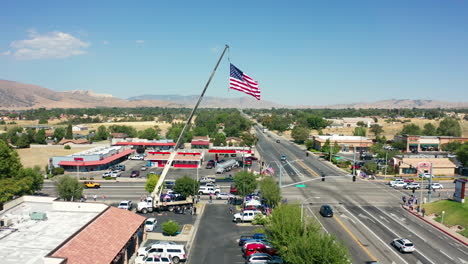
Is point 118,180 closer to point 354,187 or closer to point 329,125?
point 354,187

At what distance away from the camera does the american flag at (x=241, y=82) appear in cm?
2694

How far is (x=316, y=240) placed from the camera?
2052cm

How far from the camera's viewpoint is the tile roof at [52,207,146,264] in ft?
68.5

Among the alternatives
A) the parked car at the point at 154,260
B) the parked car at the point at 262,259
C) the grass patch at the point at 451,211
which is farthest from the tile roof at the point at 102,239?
the grass patch at the point at 451,211

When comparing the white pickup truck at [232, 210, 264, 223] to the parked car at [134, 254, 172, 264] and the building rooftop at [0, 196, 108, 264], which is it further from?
the building rooftop at [0, 196, 108, 264]

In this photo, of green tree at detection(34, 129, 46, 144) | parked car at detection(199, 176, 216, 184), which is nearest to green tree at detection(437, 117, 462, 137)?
parked car at detection(199, 176, 216, 184)

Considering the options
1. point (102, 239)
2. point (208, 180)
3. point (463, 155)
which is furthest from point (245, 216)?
point (463, 155)

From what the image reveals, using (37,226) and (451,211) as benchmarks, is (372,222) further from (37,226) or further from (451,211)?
(37,226)

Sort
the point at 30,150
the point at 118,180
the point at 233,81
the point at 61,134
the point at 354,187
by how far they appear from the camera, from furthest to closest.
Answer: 1. the point at 61,134
2. the point at 30,150
3. the point at 118,180
4. the point at 354,187
5. the point at 233,81

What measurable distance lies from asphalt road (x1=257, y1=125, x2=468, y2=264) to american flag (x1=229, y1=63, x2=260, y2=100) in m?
8.90

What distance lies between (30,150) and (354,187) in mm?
90245

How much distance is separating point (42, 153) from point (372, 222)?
287 feet

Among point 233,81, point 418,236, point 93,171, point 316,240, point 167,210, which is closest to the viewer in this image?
point 316,240

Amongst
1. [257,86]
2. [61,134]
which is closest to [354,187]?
[257,86]
